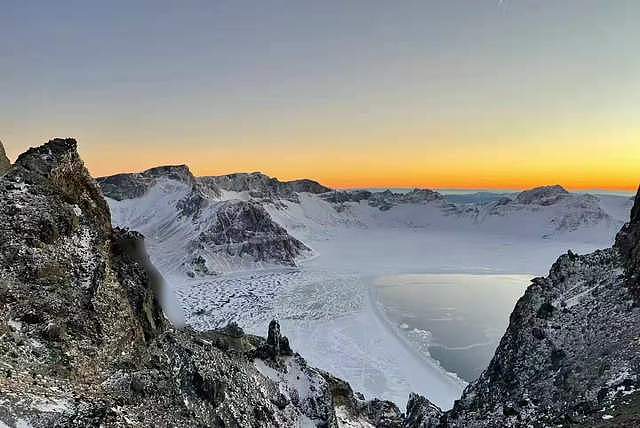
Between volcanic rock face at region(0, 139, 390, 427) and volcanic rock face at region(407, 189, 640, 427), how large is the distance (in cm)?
1569

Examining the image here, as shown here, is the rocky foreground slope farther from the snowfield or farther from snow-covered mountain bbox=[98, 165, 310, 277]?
snow-covered mountain bbox=[98, 165, 310, 277]

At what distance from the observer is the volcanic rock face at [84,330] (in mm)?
20422

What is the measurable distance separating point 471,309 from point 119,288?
83.6 meters

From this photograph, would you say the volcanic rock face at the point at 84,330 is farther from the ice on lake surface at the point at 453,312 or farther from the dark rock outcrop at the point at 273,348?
the ice on lake surface at the point at 453,312

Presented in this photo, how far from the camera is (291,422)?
1437 inches

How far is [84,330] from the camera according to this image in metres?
23.9

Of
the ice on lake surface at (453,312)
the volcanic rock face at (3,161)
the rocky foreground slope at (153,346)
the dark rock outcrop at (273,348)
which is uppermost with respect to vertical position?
the volcanic rock face at (3,161)

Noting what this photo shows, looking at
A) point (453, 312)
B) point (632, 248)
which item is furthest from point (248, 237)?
point (632, 248)

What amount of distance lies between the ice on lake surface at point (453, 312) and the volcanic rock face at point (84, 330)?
42.6m

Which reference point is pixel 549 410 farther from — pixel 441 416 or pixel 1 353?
pixel 1 353

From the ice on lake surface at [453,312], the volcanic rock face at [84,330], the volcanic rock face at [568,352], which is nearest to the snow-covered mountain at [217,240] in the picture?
the ice on lake surface at [453,312]

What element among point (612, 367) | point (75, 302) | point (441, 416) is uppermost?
point (75, 302)

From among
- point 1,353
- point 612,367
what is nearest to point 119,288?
point 1,353

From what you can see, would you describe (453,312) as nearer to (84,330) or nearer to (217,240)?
(84,330)
